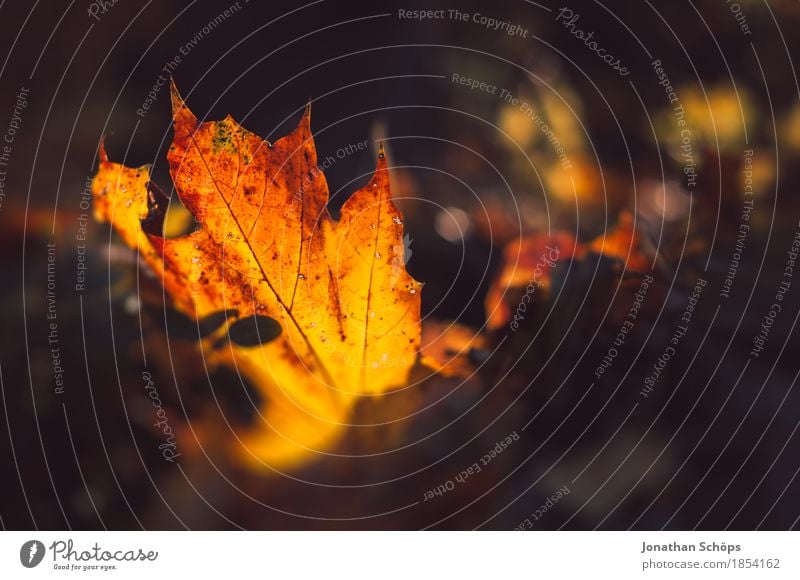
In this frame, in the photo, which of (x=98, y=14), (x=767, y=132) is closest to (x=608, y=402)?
(x=767, y=132)

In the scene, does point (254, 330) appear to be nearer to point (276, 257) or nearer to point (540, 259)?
point (276, 257)
